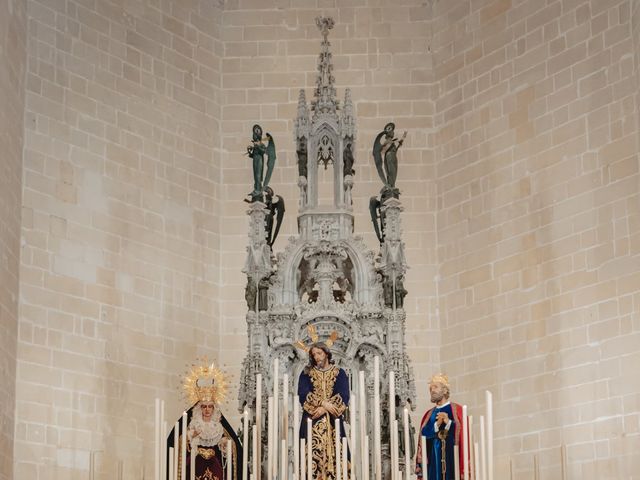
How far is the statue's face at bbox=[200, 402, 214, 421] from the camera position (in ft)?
48.5

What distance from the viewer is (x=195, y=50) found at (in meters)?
19.3

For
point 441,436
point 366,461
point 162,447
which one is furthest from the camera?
point 441,436

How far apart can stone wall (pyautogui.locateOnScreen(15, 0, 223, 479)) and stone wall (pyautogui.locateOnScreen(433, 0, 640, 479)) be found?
113 inches

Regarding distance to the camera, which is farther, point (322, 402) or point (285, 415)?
point (322, 402)

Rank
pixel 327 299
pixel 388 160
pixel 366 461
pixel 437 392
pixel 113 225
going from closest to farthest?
1. pixel 366 461
2. pixel 437 392
3. pixel 327 299
4. pixel 388 160
5. pixel 113 225

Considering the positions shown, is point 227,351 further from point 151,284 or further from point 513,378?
point 513,378

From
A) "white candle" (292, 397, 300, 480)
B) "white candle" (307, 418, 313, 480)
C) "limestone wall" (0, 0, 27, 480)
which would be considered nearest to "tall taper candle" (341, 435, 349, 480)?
"white candle" (307, 418, 313, 480)

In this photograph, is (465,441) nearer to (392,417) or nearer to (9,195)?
(392,417)

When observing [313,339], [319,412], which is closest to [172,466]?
[319,412]

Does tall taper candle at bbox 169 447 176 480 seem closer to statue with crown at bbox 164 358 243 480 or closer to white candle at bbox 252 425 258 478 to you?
white candle at bbox 252 425 258 478

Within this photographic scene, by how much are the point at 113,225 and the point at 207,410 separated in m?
3.60

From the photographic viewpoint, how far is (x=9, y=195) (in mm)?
16281

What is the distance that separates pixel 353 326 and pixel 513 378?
3.14 m

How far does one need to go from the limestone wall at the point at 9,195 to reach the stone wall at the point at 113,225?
0.18 meters
